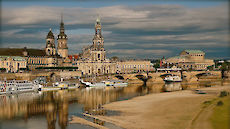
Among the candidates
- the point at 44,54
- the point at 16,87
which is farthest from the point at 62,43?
the point at 16,87

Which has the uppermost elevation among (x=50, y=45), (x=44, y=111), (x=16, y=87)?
(x=50, y=45)

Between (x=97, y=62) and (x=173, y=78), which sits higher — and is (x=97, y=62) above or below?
above

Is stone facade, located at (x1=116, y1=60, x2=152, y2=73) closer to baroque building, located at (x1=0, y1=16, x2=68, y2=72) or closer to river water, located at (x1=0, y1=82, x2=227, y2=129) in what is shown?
baroque building, located at (x1=0, y1=16, x2=68, y2=72)

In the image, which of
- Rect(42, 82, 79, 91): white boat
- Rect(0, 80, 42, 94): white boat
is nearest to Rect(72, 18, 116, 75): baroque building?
A: Rect(42, 82, 79, 91): white boat

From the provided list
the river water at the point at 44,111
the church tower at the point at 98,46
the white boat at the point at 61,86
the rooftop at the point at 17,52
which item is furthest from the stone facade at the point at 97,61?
the river water at the point at 44,111

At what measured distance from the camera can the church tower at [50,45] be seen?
15900 cm

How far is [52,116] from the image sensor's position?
56812 millimetres

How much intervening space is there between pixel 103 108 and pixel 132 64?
425ft

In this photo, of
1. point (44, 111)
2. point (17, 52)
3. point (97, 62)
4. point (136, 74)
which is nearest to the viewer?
point (44, 111)

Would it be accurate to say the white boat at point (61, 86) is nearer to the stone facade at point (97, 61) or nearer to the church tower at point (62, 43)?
the stone facade at point (97, 61)

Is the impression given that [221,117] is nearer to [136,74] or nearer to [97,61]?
[136,74]

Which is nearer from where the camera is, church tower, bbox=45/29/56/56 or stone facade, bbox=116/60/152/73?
church tower, bbox=45/29/56/56

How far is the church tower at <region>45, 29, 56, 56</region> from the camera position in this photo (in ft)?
522

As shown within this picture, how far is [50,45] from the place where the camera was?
522ft
